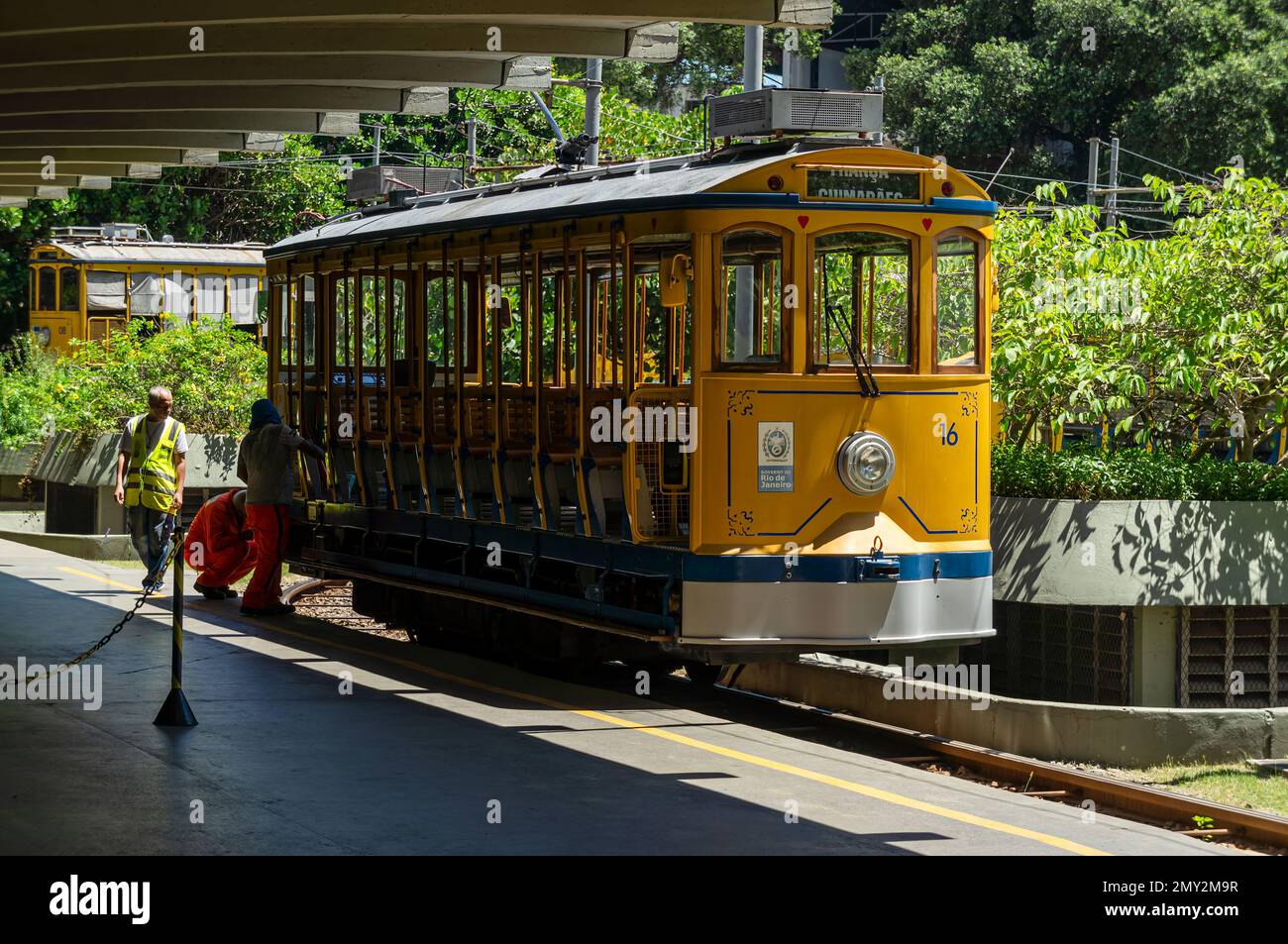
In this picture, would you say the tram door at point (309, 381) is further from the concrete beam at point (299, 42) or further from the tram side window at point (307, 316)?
the concrete beam at point (299, 42)

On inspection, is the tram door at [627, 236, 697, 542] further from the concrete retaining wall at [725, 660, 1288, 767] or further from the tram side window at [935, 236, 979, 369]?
the concrete retaining wall at [725, 660, 1288, 767]

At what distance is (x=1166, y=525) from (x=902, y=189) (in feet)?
10.3

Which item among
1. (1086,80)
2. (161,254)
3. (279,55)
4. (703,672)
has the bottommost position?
(703,672)

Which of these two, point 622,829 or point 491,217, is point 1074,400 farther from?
point 622,829

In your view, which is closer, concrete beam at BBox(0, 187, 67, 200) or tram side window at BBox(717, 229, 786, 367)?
tram side window at BBox(717, 229, 786, 367)

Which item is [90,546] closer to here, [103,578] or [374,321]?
[103,578]

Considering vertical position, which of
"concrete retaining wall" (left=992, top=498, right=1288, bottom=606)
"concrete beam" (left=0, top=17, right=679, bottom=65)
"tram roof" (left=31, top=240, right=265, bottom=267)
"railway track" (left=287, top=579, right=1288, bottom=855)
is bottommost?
"railway track" (left=287, top=579, right=1288, bottom=855)

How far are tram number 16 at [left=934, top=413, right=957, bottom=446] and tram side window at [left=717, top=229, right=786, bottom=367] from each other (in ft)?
3.72

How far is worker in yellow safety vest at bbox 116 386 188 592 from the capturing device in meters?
16.9

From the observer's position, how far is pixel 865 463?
11805mm

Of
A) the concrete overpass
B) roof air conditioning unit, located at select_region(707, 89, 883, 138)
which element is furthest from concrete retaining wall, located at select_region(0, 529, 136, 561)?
roof air conditioning unit, located at select_region(707, 89, 883, 138)

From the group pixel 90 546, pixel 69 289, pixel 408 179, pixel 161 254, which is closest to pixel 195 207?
pixel 69 289

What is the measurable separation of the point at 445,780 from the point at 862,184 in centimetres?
487
